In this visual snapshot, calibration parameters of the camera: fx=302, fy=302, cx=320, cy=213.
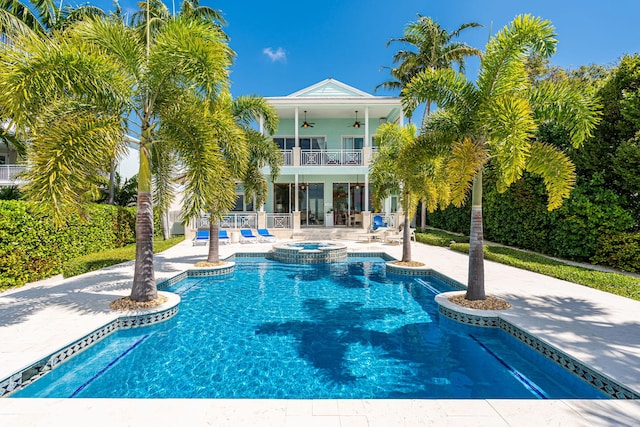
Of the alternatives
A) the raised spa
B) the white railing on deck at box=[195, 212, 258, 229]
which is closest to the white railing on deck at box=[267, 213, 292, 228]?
the white railing on deck at box=[195, 212, 258, 229]

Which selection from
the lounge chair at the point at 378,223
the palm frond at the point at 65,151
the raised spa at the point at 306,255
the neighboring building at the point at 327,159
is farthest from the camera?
the neighboring building at the point at 327,159

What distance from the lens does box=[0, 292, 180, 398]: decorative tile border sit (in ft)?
11.8

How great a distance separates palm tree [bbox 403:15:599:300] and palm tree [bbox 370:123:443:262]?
62.2 inches

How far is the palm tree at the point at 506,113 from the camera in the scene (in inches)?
186

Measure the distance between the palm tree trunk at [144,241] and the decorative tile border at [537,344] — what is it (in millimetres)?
6100

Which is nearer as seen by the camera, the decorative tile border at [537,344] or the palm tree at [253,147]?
the decorative tile border at [537,344]

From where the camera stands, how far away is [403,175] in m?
8.18

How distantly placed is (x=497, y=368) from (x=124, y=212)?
48.9 feet

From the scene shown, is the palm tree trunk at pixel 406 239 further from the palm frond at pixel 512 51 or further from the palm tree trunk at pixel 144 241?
the palm tree trunk at pixel 144 241

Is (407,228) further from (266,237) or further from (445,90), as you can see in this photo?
(266,237)

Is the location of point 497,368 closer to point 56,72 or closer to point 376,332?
point 376,332
